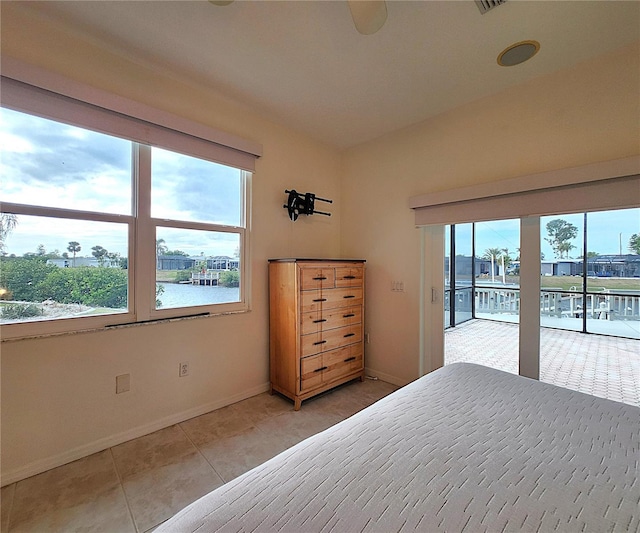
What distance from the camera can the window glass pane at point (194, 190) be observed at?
2.18 m

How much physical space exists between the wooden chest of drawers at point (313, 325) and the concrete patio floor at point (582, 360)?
1.30 meters

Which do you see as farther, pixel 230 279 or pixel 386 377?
pixel 386 377

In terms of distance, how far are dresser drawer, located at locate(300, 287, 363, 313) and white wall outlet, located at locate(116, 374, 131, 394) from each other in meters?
1.35

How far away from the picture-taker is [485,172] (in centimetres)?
238

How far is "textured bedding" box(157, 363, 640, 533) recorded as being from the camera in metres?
0.64

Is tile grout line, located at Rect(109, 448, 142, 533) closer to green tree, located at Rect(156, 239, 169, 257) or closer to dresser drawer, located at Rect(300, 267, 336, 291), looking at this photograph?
green tree, located at Rect(156, 239, 169, 257)

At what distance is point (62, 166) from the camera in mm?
1793

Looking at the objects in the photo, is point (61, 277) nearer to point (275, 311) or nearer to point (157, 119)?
point (157, 119)

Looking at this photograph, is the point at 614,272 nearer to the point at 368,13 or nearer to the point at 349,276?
the point at 349,276

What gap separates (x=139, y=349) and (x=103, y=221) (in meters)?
0.94

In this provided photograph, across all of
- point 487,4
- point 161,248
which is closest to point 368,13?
point 487,4

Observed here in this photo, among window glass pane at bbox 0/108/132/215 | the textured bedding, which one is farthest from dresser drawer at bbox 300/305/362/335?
window glass pane at bbox 0/108/132/215

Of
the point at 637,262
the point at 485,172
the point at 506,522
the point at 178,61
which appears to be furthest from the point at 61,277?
the point at 637,262

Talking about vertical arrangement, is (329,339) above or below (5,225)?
below
